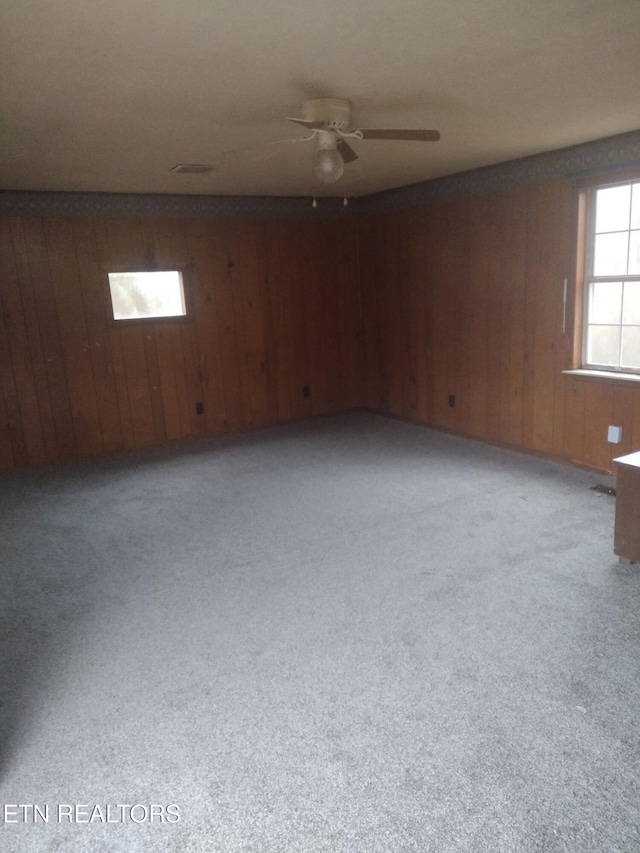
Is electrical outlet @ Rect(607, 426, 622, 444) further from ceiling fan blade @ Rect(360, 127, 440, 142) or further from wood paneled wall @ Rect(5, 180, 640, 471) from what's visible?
ceiling fan blade @ Rect(360, 127, 440, 142)

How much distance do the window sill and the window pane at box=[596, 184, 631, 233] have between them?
966 mm

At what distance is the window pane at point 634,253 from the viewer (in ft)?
13.1

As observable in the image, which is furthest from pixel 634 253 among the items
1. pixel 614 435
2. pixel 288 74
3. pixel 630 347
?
pixel 288 74

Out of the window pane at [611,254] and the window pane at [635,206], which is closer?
the window pane at [635,206]

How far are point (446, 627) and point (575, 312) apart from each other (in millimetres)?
2770

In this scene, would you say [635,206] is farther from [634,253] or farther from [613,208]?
[634,253]

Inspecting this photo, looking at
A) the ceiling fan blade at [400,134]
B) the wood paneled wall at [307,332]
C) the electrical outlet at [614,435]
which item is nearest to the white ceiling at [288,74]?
the ceiling fan blade at [400,134]

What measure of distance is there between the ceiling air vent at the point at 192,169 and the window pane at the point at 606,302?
9.37 ft

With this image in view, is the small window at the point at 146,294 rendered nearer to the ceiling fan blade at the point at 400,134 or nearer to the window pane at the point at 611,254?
the ceiling fan blade at the point at 400,134

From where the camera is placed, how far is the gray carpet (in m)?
1.69

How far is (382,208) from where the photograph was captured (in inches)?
238

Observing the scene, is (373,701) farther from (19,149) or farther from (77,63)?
(19,149)

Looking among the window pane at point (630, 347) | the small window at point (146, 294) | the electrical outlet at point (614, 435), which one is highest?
the small window at point (146, 294)

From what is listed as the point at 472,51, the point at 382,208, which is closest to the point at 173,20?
the point at 472,51
